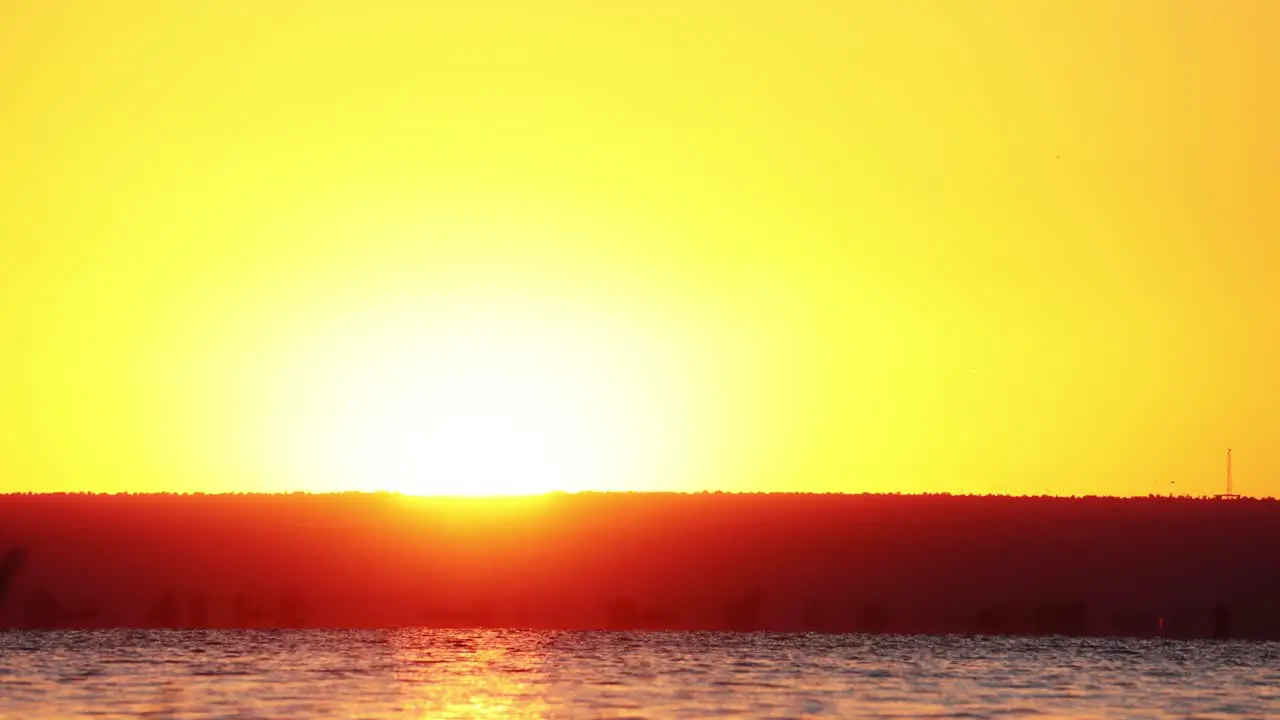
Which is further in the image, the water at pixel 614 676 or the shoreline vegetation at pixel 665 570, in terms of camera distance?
the shoreline vegetation at pixel 665 570

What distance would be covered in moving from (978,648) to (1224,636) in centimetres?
2143

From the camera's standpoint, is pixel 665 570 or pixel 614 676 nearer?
pixel 614 676

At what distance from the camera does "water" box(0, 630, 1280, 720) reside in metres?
95.6

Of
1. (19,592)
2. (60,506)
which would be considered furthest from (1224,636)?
(60,506)

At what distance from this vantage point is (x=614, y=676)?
4417 inches

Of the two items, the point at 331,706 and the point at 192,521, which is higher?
the point at 192,521

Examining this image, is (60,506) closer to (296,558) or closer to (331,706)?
(296,558)

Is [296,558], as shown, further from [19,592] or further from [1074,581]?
Result: [1074,581]

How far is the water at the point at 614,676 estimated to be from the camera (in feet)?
314

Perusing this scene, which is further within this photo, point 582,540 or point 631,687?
point 582,540

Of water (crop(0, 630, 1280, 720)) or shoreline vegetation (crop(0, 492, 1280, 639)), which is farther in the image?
shoreline vegetation (crop(0, 492, 1280, 639))

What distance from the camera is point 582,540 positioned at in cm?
17425

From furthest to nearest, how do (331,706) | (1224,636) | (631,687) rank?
1. (1224,636)
2. (631,687)
3. (331,706)

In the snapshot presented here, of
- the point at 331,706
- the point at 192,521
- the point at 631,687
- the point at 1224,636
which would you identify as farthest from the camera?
the point at 192,521
